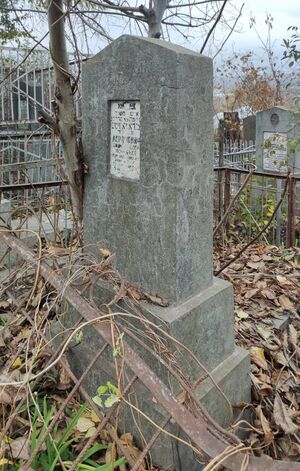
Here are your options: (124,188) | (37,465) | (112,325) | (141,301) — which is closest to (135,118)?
(124,188)

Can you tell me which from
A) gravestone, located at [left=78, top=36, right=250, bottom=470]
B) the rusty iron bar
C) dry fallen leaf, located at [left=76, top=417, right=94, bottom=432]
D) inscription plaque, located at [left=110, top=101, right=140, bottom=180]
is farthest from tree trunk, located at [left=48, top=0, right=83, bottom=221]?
dry fallen leaf, located at [left=76, top=417, right=94, bottom=432]

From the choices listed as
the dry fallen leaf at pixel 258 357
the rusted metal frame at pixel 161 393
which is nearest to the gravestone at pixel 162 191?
the dry fallen leaf at pixel 258 357

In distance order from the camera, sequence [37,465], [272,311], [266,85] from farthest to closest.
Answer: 1. [266,85]
2. [272,311]
3. [37,465]

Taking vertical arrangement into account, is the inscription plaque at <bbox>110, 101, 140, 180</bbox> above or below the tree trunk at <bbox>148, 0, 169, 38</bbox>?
below

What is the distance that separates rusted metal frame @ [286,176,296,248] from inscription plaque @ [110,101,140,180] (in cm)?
318

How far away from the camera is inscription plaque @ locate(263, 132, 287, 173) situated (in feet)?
22.7

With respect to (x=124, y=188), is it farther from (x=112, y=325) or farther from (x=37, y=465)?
(x=37, y=465)

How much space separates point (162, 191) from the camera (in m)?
2.20

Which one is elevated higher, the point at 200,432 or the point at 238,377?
the point at 200,432

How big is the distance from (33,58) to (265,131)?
462cm

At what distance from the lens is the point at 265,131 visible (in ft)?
23.9

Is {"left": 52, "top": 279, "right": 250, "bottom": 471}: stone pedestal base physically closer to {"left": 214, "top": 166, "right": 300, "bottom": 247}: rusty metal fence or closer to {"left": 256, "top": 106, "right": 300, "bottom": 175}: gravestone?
{"left": 214, "top": 166, "right": 300, "bottom": 247}: rusty metal fence

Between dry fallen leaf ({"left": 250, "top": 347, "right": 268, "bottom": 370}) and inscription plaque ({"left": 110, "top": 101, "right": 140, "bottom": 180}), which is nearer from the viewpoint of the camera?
inscription plaque ({"left": 110, "top": 101, "right": 140, "bottom": 180})

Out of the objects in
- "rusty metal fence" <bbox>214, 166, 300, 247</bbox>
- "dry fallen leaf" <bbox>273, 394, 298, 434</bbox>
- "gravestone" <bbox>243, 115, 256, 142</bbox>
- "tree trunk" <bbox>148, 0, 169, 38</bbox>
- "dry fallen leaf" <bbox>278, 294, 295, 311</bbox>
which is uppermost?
"tree trunk" <bbox>148, 0, 169, 38</bbox>
